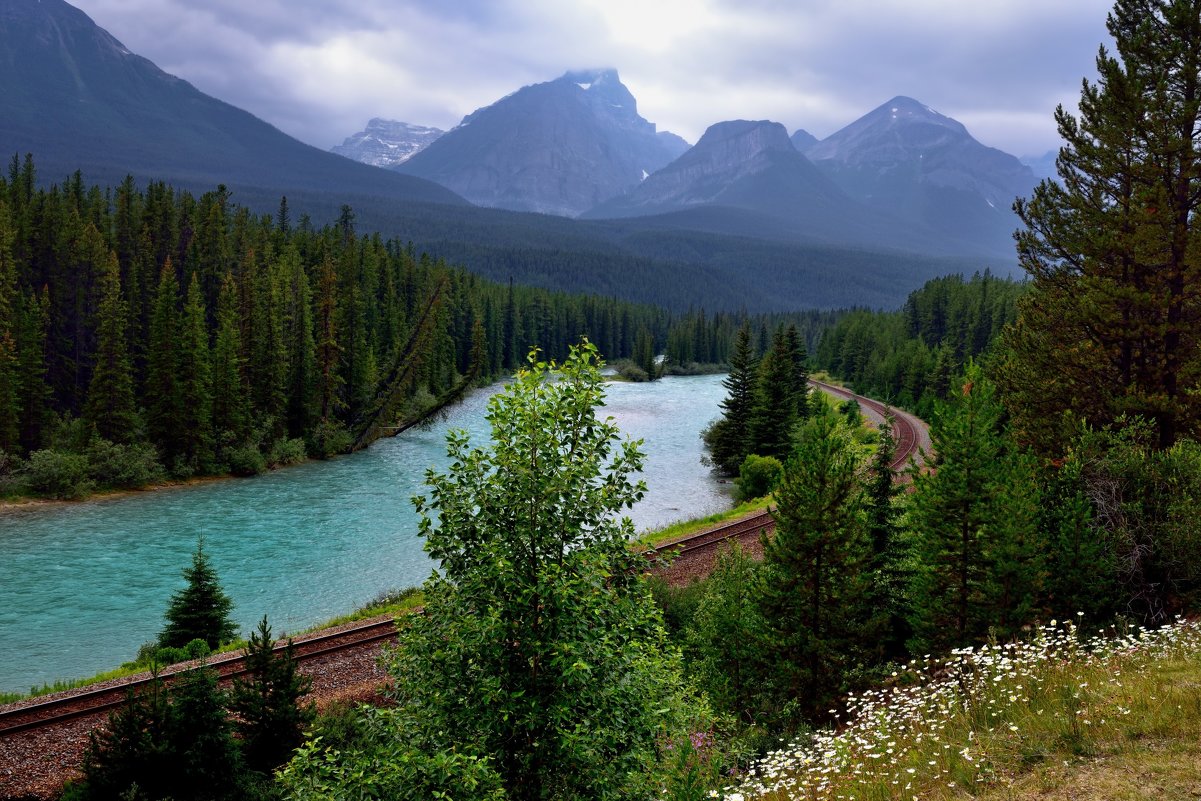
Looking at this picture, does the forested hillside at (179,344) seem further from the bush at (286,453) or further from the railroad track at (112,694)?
the railroad track at (112,694)

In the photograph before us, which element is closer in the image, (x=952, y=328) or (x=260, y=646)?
(x=260, y=646)

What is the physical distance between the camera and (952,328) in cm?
11688

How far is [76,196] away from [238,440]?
4108 cm

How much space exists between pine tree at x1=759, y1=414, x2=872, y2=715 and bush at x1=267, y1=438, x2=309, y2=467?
4978 centimetres

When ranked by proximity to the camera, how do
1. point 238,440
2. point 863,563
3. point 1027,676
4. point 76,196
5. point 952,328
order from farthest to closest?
point 952,328 < point 76,196 < point 238,440 < point 863,563 < point 1027,676

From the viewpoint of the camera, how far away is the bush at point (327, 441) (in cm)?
6244

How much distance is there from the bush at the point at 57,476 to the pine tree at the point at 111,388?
17.9 ft

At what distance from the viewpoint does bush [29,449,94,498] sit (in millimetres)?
45094

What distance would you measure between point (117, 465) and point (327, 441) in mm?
16738

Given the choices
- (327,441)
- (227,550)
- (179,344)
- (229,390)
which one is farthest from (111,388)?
(227,550)

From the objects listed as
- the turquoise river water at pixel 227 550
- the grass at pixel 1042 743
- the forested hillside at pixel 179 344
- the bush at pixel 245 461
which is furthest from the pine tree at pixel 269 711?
the bush at pixel 245 461

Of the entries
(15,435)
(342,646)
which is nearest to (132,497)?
(15,435)

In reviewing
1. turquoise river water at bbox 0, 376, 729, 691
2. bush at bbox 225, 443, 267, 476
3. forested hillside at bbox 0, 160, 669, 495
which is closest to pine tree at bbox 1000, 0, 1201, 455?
turquoise river water at bbox 0, 376, 729, 691

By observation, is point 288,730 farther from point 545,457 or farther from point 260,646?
point 545,457
